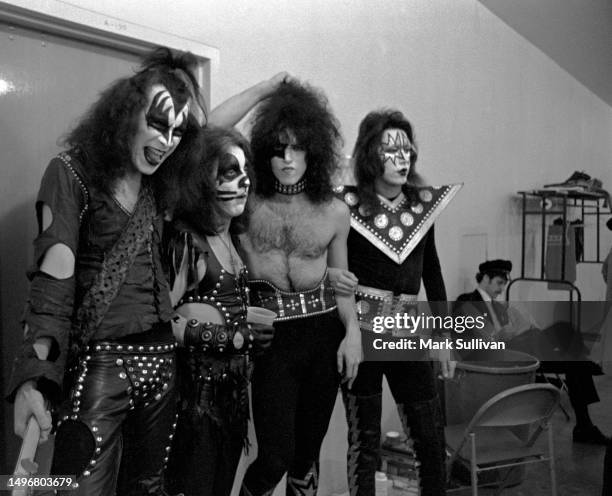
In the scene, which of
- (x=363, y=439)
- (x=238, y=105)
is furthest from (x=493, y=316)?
(x=238, y=105)

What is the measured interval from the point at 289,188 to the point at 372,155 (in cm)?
46

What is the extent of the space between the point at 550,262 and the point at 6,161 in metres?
4.69

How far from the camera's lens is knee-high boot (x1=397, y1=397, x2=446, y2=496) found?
2436 mm

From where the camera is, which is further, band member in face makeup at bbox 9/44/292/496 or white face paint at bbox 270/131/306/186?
white face paint at bbox 270/131/306/186

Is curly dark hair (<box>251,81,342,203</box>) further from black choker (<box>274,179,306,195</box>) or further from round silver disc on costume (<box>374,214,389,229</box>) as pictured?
round silver disc on costume (<box>374,214,389,229</box>)

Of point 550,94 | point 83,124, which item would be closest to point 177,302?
point 83,124

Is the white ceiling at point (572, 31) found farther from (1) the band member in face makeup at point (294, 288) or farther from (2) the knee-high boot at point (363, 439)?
(2) the knee-high boot at point (363, 439)

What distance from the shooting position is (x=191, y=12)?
2.45 metres

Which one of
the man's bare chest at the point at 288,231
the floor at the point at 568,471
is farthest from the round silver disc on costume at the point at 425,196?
the floor at the point at 568,471

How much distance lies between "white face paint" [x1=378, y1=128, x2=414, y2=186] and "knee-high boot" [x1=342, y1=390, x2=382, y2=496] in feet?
2.71

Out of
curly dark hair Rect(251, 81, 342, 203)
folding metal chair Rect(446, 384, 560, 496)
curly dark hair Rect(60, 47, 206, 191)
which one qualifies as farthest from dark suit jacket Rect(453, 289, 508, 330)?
curly dark hair Rect(60, 47, 206, 191)

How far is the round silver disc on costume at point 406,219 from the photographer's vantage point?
2.52 metres

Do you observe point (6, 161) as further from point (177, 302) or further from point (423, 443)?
point (423, 443)

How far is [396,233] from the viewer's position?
8.16 feet
